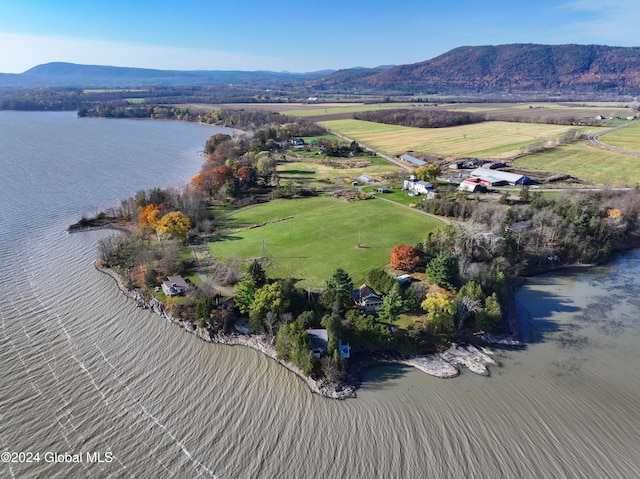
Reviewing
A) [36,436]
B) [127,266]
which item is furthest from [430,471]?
[127,266]

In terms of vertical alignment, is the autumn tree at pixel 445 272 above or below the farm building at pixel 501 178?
below

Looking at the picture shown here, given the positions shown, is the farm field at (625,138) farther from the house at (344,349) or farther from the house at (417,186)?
the house at (344,349)

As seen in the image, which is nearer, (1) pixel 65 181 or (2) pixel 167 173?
(1) pixel 65 181

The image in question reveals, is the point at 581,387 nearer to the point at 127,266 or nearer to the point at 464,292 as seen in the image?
the point at 464,292

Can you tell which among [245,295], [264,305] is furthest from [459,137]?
[264,305]

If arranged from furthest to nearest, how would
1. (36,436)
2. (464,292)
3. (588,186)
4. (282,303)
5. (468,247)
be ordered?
1. (588,186)
2. (468,247)
3. (464,292)
4. (282,303)
5. (36,436)

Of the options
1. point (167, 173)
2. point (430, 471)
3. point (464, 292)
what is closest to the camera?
point (430, 471)

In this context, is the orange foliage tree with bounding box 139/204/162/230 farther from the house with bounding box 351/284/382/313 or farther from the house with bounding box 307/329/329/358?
the house with bounding box 307/329/329/358

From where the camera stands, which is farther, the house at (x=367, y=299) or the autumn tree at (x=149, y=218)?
the autumn tree at (x=149, y=218)

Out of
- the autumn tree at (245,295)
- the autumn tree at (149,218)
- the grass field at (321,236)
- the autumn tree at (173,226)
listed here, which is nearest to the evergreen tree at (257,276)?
the autumn tree at (245,295)
